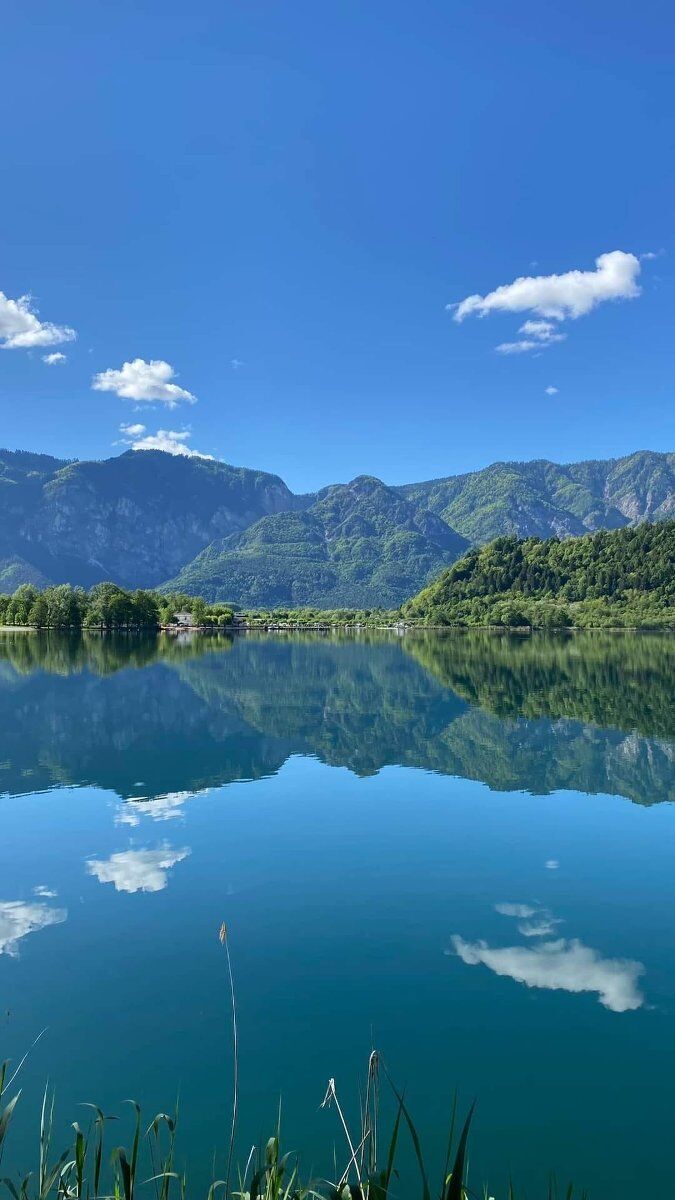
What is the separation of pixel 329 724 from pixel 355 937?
28093mm

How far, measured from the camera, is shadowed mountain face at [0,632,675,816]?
89.8 ft

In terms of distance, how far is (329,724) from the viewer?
1606 inches

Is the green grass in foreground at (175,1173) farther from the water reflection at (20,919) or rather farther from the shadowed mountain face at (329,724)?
the shadowed mountain face at (329,724)

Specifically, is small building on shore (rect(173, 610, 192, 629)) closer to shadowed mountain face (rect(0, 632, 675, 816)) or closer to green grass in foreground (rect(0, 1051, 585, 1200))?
shadowed mountain face (rect(0, 632, 675, 816))

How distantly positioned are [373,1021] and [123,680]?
167 feet

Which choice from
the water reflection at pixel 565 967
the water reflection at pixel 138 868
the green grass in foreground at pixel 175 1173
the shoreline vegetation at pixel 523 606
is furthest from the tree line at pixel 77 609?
the green grass in foreground at pixel 175 1173

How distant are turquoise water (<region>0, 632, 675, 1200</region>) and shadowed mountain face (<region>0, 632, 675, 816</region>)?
379 millimetres

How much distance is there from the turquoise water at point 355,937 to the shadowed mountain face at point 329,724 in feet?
A: 1.24

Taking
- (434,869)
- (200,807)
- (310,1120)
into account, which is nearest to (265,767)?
(200,807)

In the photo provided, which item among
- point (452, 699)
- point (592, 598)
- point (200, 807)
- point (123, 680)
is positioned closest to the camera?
point (200, 807)

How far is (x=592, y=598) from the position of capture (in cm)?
19150

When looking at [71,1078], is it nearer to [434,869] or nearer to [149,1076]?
[149,1076]

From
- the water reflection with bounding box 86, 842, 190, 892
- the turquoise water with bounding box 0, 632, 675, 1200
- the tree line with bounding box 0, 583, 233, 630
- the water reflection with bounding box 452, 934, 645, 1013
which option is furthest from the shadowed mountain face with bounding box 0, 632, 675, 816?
the tree line with bounding box 0, 583, 233, 630

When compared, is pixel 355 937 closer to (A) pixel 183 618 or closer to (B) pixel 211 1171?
(B) pixel 211 1171
